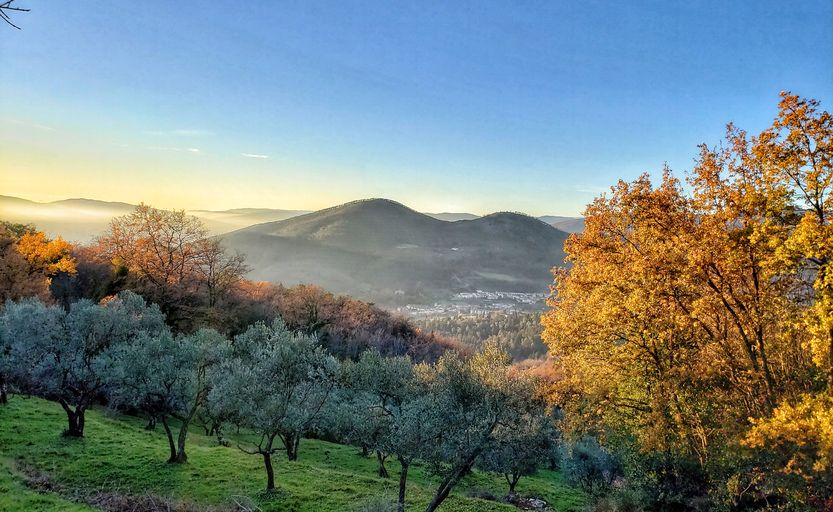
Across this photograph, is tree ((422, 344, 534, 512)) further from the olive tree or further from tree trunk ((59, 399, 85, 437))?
tree trunk ((59, 399, 85, 437))

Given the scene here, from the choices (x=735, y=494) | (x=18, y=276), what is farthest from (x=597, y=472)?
(x=18, y=276)

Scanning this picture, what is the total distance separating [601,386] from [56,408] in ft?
175

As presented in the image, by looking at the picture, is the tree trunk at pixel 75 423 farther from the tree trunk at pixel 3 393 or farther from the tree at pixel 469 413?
the tree at pixel 469 413

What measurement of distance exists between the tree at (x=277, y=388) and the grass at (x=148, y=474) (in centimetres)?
319

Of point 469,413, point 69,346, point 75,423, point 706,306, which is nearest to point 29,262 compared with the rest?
point 69,346

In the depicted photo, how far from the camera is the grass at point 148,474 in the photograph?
28375mm

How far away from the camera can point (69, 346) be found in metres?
38.8

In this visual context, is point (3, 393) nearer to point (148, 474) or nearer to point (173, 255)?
point (148, 474)

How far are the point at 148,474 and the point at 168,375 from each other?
23.3 feet

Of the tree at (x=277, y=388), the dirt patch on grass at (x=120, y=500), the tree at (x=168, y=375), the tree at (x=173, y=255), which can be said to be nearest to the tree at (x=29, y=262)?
the tree at (x=173, y=255)

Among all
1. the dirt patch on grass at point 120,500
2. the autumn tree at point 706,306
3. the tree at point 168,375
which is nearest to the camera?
the autumn tree at point 706,306

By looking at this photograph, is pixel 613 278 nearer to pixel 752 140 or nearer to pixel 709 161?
pixel 709 161

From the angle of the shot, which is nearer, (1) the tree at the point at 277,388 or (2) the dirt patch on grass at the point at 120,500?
(2) the dirt patch on grass at the point at 120,500

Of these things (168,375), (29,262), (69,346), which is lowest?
(168,375)
